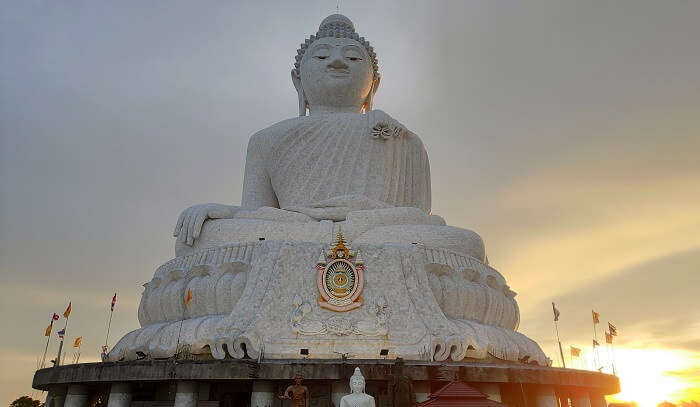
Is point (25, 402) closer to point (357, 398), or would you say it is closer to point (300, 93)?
point (300, 93)

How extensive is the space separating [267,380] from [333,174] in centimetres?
610

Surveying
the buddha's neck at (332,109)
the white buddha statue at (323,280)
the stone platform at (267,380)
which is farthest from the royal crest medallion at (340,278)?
the buddha's neck at (332,109)

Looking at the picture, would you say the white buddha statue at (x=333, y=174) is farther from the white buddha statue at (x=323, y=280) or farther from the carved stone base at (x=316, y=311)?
the carved stone base at (x=316, y=311)

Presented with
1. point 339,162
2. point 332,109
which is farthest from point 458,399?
point 332,109

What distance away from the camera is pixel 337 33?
47.3 ft

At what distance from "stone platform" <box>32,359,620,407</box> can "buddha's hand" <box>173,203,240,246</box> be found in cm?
287

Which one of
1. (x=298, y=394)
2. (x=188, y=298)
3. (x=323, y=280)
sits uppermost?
(x=323, y=280)

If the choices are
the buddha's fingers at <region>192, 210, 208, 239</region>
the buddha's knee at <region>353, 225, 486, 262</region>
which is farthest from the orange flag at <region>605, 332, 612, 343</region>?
the buddha's fingers at <region>192, 210, 208, 239</region>

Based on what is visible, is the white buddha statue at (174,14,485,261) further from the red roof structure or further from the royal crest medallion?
the red roof structure

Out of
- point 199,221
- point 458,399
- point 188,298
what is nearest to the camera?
point 458,399

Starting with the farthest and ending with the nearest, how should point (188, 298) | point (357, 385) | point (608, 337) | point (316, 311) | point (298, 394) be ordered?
point (608, 337), point (188, 298), point (316, 311), point (298, 394), point (357, 385)

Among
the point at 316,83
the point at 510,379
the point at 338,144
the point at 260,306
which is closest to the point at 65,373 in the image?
the point at 260,306

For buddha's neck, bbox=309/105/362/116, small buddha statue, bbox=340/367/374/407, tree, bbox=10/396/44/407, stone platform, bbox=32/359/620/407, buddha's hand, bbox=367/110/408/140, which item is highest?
buddha's neck, bbox=309/105/362/116

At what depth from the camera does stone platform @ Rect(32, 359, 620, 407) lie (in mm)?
6816
